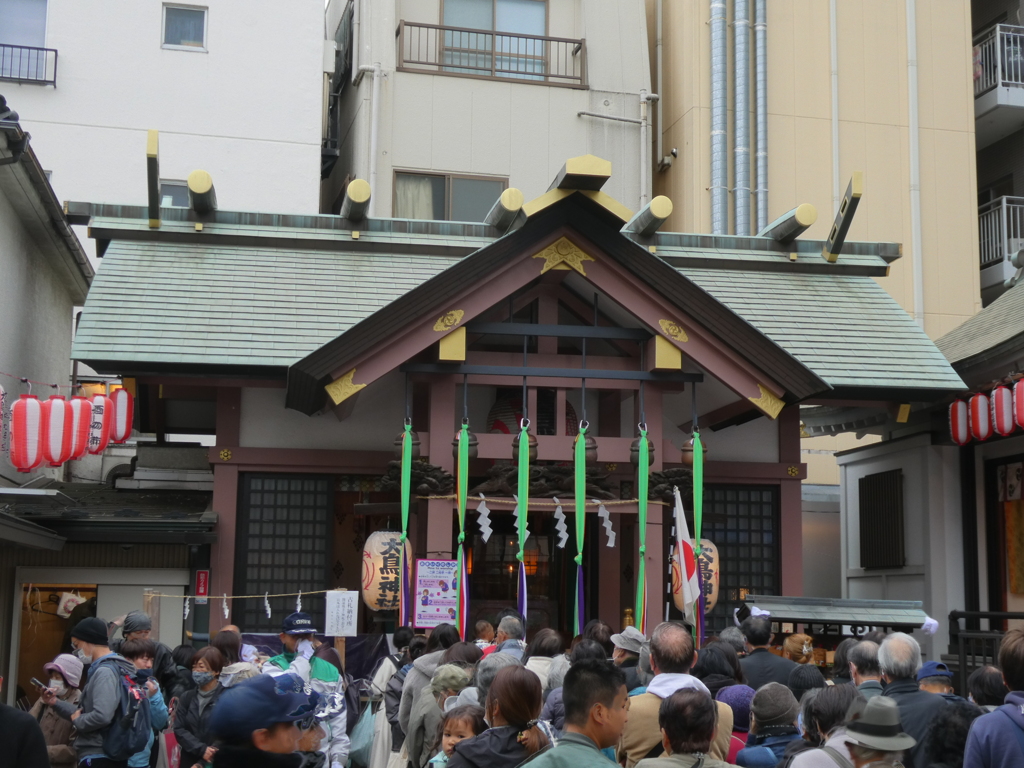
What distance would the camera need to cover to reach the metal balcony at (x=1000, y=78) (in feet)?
80.1

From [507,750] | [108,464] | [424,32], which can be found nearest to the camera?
[507,750]

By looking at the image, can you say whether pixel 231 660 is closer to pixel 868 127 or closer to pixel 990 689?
pixel 990 689

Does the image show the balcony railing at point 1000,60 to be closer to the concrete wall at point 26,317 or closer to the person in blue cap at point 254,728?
the concrete wall at point 26,317

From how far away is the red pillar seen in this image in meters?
14.3

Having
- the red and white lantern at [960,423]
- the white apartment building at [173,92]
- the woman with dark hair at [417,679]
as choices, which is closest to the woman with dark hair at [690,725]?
the woman with dark hair at [417,679]

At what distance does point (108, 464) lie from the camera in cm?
1995

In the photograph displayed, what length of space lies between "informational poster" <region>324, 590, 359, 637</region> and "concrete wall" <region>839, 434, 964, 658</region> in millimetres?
7794

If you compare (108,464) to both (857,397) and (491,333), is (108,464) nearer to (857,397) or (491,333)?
(491,333)

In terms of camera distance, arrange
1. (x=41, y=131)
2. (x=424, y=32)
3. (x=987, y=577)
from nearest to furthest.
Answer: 1. (x=987, y=577)
2. (x=41, y=131)
3. (x=424, y=32)

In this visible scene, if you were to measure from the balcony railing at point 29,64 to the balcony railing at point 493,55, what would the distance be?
6.44m

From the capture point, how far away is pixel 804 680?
269 inches

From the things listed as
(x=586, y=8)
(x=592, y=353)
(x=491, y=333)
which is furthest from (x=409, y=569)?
(x=586, y=8)

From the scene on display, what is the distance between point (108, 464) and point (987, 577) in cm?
1393

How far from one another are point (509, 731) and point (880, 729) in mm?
1755
